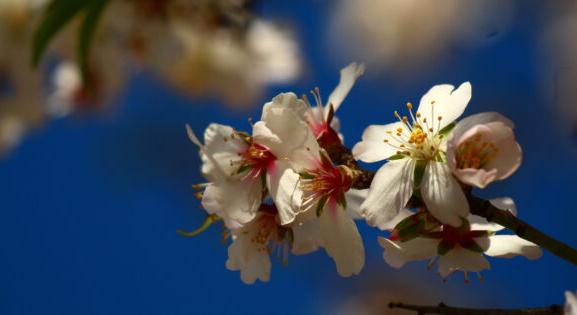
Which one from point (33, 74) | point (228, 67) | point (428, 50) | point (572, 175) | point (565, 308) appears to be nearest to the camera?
point (565, 308)

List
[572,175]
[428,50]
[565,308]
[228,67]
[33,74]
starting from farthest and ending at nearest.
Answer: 1. [33,74]
2. [228,67]
3. [428,50]
4. [572,175]
5. [565,308]

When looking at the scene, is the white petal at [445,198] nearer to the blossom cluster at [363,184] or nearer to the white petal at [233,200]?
the blossom cluster at [363,184]

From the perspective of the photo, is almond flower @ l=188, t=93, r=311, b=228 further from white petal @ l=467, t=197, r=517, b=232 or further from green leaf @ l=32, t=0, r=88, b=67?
green leaf @ l=32, t=0, r=88, b=67

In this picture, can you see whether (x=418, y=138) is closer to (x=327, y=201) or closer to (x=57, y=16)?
(x=327, y=201)

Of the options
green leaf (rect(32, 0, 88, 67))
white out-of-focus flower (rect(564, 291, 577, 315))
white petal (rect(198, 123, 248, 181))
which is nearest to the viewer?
white out-of-focus flower (rect(564, 291, 577, 315))

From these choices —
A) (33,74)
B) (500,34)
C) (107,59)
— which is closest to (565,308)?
(500,34)

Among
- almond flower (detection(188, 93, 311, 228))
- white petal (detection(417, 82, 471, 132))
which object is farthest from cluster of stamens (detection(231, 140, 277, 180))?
white petal (detection(417, 82, 471, 132))

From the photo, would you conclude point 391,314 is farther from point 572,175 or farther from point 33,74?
point 33,74
